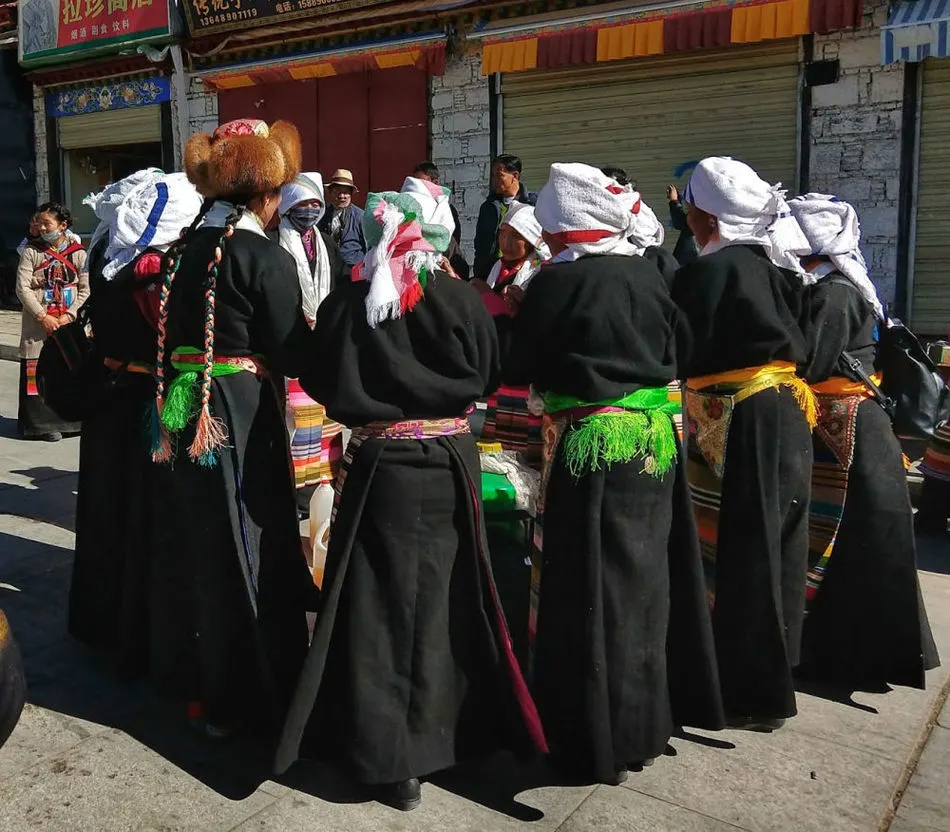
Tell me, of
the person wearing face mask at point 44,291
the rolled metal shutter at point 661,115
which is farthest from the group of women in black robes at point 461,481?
the rolled metal shutter at point 661,115

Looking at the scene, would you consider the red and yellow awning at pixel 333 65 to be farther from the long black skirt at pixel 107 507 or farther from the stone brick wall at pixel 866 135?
the long black skirt at pixel 107 507

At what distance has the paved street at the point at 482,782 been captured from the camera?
2846mm

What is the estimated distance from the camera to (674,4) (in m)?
9.73

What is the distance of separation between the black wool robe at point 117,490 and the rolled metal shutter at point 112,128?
11.7m

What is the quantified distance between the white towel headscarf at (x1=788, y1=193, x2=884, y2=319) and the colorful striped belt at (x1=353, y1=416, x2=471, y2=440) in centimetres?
164

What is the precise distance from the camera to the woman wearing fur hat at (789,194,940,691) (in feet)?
12.1

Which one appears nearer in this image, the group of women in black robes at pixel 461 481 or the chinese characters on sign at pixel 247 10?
the group of women in black robes at pixel 461 481

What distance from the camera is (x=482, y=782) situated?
3.06m

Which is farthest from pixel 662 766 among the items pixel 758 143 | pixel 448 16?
pixel 448 16

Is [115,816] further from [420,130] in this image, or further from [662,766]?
[420,130]

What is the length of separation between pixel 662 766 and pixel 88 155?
16.5m

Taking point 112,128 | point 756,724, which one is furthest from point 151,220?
point 112,128

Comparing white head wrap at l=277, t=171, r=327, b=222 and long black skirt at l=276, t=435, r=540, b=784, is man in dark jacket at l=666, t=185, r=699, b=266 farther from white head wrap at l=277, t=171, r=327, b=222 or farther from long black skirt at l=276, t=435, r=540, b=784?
long black skirt at l=276, t=435, r=540, b=784

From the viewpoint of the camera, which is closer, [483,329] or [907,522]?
[483,329]
